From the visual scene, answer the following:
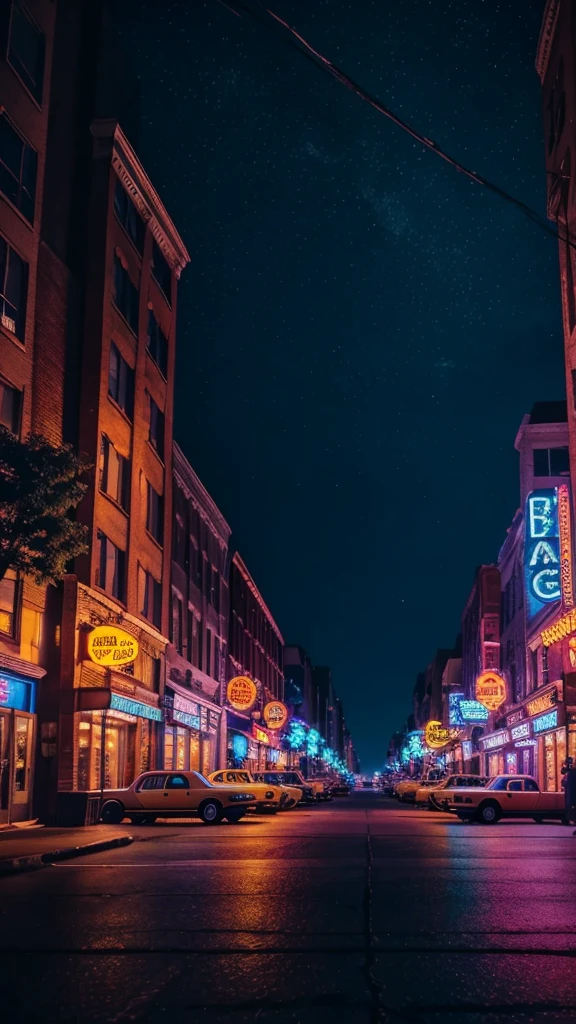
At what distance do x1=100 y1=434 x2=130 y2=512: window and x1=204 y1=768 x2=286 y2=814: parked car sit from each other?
1001cm

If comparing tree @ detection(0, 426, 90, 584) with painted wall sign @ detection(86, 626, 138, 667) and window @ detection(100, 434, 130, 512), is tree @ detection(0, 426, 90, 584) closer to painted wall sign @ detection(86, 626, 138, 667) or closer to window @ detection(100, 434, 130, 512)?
painted wall sign @ detection(86, 626, 138, 667)

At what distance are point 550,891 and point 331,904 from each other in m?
2.70

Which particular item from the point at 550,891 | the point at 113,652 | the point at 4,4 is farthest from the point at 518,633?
the point at 550,891

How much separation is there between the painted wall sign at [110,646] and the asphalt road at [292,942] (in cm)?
1568

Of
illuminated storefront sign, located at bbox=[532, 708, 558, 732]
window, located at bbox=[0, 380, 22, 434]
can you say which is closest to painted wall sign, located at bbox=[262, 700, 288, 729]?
illuminated storefront sign, located at bbox=[532, 708, 558, 732]

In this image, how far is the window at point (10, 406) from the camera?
27.7m

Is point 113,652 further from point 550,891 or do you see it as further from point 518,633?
point 518,633


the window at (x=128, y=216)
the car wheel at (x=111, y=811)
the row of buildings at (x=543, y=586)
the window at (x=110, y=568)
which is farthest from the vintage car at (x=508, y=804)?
the window at (x=128, y=216)

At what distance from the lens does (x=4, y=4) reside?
95.9 ft

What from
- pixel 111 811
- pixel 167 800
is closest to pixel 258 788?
pixel 167 800

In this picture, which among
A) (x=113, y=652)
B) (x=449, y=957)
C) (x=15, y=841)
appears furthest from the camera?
(x=113, y=652)

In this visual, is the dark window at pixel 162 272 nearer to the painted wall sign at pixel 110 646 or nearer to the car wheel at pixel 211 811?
the painted wall sign at pixel 110 646

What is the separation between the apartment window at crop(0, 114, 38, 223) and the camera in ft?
94.6

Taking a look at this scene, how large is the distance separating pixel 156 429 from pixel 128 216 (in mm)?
8596
